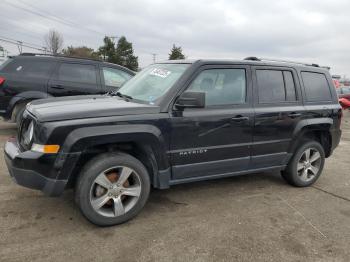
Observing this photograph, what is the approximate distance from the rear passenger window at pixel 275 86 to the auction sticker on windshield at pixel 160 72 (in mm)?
1200

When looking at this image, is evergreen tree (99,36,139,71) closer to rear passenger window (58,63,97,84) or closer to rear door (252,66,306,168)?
rear passenger window (58,63,97,84)

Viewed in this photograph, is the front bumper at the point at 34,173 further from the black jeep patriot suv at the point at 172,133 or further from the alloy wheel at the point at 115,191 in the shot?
the alloy wheel at the point at 115,191

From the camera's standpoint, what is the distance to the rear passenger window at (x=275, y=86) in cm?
423

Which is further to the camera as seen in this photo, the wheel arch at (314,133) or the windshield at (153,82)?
the wheel arch at (314,133)

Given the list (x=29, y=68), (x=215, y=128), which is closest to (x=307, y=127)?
(x=215, y=128)

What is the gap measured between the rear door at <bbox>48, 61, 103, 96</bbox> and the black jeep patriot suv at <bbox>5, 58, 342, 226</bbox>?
3269 mm

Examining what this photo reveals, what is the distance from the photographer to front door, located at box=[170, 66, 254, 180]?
3.62 m

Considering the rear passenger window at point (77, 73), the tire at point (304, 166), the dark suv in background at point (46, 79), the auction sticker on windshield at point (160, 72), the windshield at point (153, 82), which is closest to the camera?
the windshield at point (153, 82)

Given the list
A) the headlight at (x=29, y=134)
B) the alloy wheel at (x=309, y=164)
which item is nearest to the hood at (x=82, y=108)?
the headlight at (x=29, y=134)

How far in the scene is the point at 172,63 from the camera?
421 cm

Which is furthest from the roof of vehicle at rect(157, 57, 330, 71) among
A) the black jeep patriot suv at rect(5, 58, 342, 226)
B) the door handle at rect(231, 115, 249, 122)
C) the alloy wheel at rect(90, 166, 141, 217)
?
the alloy wheel at rect(90, 166, 141, 217)

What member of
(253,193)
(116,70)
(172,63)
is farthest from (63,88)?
(253,193)

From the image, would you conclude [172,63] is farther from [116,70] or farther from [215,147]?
[116,70]

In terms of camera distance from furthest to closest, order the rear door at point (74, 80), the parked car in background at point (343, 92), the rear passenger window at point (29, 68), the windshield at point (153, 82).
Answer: the parked car in background at point (343, 92), the rear door at point (74, 80), the rear passenger window at point (29, 68), the windshield at point (153, 82)
